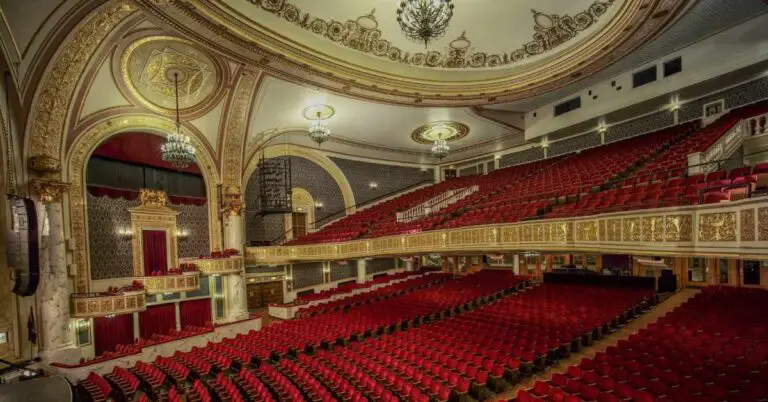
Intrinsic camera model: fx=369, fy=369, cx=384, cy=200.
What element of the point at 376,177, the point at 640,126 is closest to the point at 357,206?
the point at 376,177

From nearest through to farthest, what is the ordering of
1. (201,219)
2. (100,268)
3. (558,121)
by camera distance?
(100,268)
(201,219)
(558,121)

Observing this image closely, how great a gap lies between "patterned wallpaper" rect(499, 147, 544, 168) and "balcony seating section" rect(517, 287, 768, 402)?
968 centimetres

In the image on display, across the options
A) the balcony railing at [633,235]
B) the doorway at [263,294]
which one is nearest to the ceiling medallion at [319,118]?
the balcony railing at [633,235]

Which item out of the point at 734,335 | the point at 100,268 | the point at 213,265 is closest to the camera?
the point at 734,335

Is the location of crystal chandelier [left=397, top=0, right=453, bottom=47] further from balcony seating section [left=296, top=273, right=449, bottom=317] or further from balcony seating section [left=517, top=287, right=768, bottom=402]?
balcony seating section [left=296, top=273, right=449, bottom=317]

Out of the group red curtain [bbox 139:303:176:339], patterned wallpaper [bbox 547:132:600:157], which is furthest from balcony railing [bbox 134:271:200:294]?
patterned wallpaper [bbox 547:132:600:157]

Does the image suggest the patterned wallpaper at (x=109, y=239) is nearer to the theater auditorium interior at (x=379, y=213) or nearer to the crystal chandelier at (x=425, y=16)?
the theater auditorium interior at (x=379, y=213)

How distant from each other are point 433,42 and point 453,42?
578 mm

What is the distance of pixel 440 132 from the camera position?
14.8 meters

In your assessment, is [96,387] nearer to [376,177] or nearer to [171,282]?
[171,282]

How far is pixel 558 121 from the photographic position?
41.1 ft

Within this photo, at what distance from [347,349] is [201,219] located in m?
7.10

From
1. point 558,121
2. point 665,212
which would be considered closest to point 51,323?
point 665,212

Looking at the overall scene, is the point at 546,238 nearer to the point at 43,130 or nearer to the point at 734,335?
the point at 734,335
